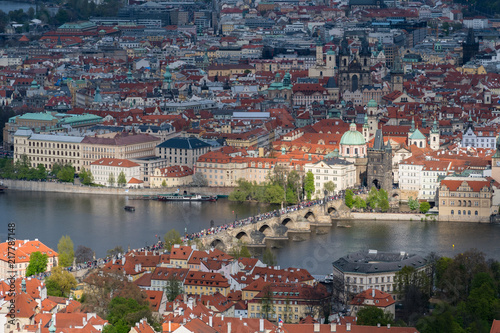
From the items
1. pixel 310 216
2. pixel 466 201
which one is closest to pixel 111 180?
pixel 310 216

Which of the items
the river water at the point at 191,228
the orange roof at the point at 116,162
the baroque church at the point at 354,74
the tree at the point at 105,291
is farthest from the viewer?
the baroque church at the point at 354,74

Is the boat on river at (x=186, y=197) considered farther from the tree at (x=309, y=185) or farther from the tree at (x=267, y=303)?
the tree at (x=267, y=303)

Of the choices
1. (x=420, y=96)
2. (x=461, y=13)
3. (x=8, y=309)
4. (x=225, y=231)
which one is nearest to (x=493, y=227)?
(x=225, y=231)

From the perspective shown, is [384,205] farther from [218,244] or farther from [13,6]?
[13,6]

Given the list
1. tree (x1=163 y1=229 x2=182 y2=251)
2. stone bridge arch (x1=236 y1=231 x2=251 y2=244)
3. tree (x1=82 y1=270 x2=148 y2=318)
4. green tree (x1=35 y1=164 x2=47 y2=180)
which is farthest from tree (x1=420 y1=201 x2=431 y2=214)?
tree (x1=82 y1=270 x2=148 y2=318)

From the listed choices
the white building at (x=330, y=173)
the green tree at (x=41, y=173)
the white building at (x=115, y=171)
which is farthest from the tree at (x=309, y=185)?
the green tree at (x=41, y=173)
